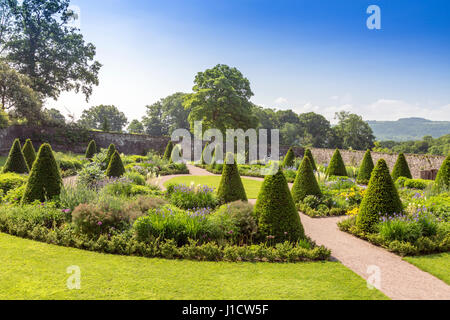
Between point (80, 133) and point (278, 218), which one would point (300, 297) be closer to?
point (278, 218)

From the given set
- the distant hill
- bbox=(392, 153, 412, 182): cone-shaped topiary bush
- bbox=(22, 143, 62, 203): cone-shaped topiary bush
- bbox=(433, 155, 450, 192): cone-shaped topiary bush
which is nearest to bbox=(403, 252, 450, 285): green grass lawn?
bbox=(433, 155, 450, 192): cone-shaped topiary bush

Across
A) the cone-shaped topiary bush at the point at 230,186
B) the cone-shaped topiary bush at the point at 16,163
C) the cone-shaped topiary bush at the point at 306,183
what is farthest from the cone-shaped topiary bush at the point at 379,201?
the cone-shaped topiary bush at the point at 16,163

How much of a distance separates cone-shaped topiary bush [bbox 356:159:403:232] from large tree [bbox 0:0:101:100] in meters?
29.9

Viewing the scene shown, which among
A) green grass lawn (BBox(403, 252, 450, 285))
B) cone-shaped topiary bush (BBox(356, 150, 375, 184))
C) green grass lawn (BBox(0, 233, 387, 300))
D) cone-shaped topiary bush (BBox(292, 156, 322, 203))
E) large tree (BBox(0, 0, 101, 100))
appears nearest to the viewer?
green grass lawn (BBox(0, 233, 387, 300))

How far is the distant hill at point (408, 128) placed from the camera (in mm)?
147788

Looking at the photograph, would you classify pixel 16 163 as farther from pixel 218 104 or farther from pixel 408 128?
pixel 408 128

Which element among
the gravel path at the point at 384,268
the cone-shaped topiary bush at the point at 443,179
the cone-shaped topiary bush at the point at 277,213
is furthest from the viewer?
the cone-shaped topiary bush at the point at 443,179

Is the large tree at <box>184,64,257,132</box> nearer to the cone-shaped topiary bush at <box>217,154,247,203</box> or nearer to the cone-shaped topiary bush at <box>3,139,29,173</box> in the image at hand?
the cone-shaped topiary bush at <box>3,139,29,173</box>

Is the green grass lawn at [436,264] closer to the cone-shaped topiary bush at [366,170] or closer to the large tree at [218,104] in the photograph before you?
the cone-shaped topiary bush at [366,170]

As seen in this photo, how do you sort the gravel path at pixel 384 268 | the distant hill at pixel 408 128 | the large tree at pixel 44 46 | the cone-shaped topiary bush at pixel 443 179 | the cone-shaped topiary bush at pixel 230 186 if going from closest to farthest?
the gravel path at pixel 384 268
the cone-shaped topiary bush at pixel 230 186
the cone-shaped topiary bush at pixel 443 179
the large tree at pixel 44 46
the distant hill at pixel 408 128

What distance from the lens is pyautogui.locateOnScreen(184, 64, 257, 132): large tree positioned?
95.9 feet

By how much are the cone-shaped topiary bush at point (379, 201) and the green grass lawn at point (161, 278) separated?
2.16 m
